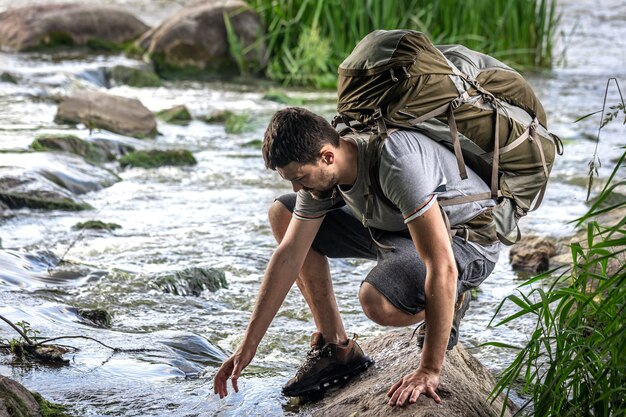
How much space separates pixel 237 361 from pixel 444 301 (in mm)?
751

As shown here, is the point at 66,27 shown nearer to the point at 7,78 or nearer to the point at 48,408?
the point at 7,78

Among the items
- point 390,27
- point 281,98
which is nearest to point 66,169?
point 281,98

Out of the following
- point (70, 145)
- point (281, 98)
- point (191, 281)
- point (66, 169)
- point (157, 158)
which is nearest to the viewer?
point (191, 281)

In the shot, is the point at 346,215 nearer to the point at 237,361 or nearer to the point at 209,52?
the point at 237,361

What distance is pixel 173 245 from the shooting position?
20.5 ft

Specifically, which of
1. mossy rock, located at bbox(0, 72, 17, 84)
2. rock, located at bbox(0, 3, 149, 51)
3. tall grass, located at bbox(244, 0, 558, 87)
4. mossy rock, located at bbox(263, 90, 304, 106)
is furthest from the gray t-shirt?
rock, located at bbox(0, 3, 149, 51)

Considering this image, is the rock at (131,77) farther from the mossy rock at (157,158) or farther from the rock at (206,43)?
the mossy rock at (157,158)

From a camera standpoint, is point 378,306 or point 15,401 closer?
point 15,401

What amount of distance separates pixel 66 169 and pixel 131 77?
4525 mm

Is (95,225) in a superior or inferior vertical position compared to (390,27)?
inferior

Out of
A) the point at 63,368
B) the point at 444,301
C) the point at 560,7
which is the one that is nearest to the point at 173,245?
the point at 63,368

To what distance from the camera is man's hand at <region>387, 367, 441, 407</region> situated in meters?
3.21

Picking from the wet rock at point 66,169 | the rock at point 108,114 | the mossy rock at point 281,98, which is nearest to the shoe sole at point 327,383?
the wet rock at point 66,169

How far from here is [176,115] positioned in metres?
10.4
